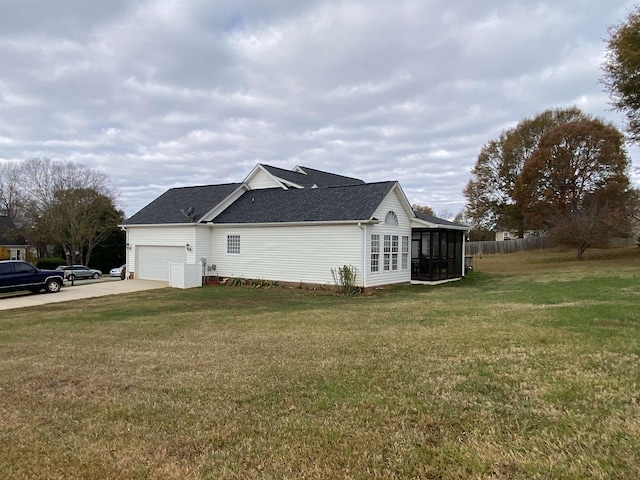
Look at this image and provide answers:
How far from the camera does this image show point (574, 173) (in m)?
38.6

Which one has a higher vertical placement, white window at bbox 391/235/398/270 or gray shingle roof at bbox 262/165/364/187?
gray shingle roof at bbox 262/165/364/187

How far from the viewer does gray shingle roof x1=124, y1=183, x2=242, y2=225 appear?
76.0ft

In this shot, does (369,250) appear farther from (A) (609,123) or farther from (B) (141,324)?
(A) (609,123)

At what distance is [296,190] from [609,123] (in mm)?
33149

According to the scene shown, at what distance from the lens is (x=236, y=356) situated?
684cm

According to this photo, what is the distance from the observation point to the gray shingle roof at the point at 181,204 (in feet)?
76.0

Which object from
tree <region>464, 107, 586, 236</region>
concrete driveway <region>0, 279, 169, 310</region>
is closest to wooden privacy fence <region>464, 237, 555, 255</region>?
tree <region>464, 107, 586, 236</region>

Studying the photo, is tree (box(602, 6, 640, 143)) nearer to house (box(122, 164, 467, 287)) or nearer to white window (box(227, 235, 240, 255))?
house (box(122, 164, 467, 287))

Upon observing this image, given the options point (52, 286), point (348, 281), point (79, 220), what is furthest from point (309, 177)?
point (79, 220)

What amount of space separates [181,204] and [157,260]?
10.8 ft

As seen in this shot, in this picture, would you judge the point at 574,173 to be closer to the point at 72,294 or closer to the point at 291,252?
the point at 291,252

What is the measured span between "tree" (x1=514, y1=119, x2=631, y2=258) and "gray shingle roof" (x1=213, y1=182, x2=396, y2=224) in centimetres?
2146

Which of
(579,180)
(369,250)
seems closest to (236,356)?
(369,250)

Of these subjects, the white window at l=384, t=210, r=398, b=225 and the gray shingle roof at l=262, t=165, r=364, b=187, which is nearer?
the white window at l=384, t=210, r=398, b=225
